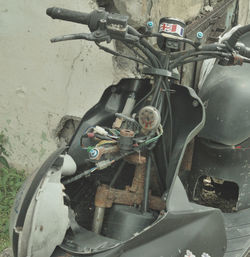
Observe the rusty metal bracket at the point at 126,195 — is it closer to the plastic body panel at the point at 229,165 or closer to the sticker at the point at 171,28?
the sticker at the point at 171,28

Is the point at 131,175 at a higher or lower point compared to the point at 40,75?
lower

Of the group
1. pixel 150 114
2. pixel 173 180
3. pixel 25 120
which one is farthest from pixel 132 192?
pixel 25 120

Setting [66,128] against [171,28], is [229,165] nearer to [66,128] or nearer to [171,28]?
[171,28]

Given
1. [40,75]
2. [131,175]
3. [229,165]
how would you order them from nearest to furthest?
[131,175]
[229,165]
[40,75]

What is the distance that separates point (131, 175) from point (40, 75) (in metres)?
1.52

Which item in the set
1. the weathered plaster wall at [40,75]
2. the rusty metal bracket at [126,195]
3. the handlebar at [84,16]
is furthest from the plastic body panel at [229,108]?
the handlebar at [84,16]

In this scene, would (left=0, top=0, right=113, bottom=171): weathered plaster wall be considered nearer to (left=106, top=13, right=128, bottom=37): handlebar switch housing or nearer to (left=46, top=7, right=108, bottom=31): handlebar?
(left=46, top=7, right=108, bottom=31): handlebar

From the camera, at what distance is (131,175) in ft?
6.49

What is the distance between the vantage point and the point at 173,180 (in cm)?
156

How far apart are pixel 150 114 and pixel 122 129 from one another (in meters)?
0.15

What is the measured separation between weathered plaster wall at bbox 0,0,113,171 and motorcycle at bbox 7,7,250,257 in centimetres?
112

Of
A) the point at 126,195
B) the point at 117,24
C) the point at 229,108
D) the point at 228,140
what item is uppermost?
the point at 117,24

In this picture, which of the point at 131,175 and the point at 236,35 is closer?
the point at 236,35

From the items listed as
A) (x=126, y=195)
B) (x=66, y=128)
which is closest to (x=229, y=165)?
(x=126, y=195)
